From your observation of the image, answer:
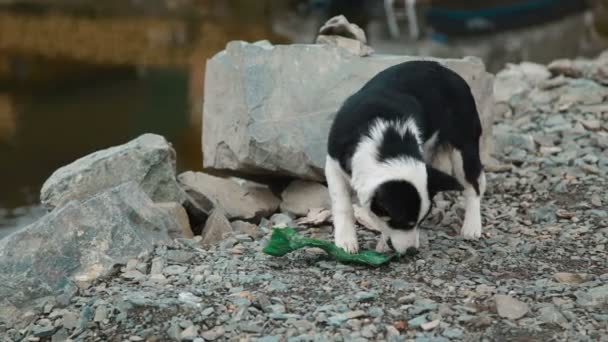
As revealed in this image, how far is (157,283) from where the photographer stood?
5965 mm

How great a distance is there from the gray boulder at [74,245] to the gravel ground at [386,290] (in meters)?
0.15

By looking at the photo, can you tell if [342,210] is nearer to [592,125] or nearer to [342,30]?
[342,30]

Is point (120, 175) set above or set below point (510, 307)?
above

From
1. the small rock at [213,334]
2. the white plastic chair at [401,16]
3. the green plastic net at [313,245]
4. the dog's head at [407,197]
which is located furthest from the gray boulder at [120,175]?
the white plastic chair at [401,16]

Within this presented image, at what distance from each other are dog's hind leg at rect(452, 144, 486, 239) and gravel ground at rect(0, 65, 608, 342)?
0.18 meters

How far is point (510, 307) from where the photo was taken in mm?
5254

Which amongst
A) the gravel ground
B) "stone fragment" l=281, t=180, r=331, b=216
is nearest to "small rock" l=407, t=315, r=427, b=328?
the gravel ground

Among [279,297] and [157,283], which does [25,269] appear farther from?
[279,297]

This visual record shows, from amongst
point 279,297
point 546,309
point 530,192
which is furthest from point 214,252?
point 530,192

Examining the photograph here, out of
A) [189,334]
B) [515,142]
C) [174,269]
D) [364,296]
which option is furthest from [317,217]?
[515,142]

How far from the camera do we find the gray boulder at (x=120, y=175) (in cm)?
760

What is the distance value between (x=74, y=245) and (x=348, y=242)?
189 centimetres

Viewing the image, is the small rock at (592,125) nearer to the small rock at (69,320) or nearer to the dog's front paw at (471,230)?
the dog's front paw at (471,230)

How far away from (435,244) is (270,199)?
2.27 metres
